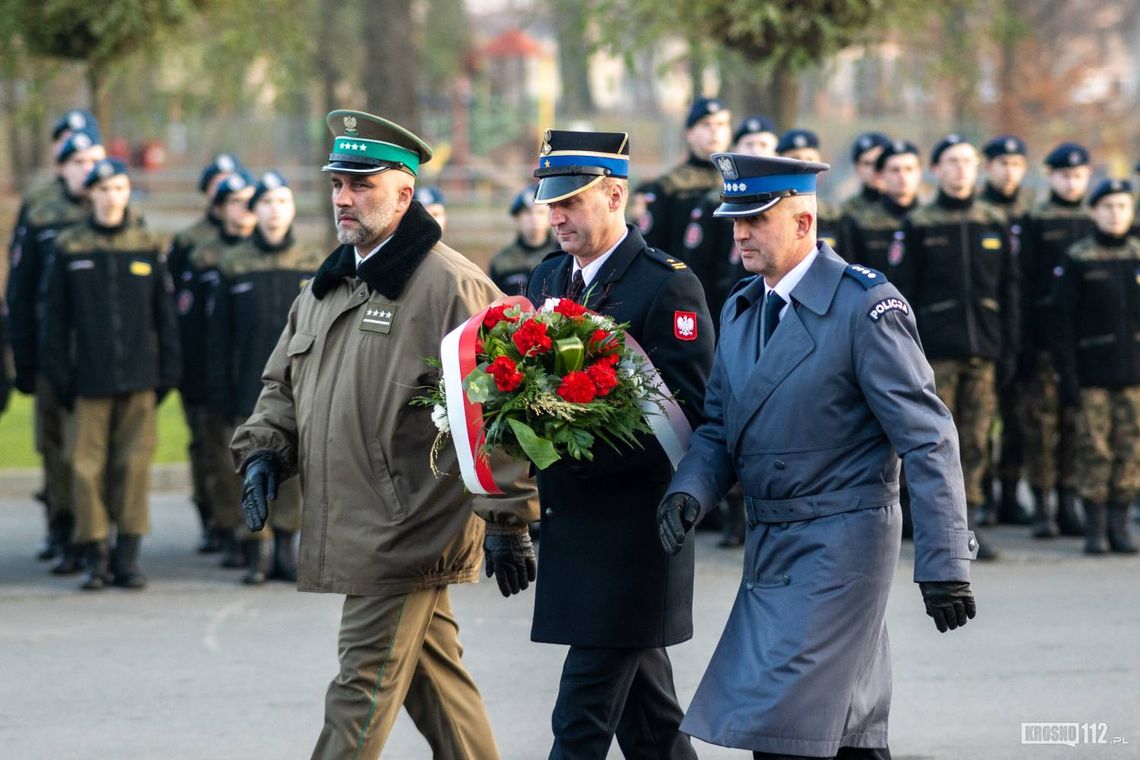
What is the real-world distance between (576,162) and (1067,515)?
275 inches

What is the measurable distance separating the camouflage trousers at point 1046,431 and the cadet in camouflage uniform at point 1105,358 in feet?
1.76

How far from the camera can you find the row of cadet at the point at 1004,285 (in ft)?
34.7

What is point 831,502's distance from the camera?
468 centimetres

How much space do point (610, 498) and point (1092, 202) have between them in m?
6.36

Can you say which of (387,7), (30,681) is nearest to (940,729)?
(30,681)

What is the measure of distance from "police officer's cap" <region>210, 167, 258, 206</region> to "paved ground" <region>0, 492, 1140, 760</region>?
7.27 feet

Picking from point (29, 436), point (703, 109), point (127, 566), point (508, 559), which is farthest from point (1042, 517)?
point (29, 436)

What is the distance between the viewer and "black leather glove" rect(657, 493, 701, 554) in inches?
187

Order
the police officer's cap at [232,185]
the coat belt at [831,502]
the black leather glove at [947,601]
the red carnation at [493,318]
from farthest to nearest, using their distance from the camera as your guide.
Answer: the police officer's cap at [232,185], the red carnation at [493,318], the coat belt at [831,502], the black leather glove at [947,601]

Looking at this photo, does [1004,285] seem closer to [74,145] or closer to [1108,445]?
[1108,445]

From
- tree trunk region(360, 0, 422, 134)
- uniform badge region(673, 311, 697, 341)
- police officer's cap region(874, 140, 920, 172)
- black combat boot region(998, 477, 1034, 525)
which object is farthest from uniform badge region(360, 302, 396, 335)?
tree trunk region(360, 0, 422, 134)

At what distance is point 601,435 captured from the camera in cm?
496

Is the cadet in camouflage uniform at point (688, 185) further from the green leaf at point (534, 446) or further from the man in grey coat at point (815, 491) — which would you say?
the green leaf at point (534, 446)

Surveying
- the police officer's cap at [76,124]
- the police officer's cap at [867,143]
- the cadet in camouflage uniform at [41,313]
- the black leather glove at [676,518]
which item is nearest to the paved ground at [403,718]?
the cadet in camouflage uniform at [41,313]
